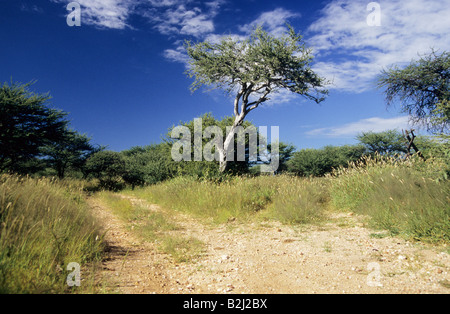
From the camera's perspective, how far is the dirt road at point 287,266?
3164 mm

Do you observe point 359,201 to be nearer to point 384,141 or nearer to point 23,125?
point 23,125

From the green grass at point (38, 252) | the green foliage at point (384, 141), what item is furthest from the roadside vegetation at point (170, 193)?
the green foliage at point (384, 141)

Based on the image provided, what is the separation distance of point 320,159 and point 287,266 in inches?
961

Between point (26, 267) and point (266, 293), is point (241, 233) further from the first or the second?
point (26, 267)

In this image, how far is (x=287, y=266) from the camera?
3.94 m

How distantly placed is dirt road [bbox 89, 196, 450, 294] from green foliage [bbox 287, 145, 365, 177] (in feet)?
66.0

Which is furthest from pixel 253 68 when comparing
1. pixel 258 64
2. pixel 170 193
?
pixel 170 193

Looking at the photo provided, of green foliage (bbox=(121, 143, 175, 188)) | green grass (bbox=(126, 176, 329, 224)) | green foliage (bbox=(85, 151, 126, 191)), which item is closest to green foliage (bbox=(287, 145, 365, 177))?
green foliage (bbox=(121, 143, 175, 188))

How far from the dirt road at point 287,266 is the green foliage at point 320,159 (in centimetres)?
2012

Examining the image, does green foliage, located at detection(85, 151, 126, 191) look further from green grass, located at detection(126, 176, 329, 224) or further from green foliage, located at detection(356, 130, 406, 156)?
green foliage, located at detection(356, 130, 406, 156)

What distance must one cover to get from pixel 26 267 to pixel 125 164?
2102cm

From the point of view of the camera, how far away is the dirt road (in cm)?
316
